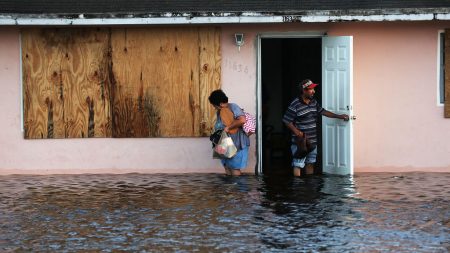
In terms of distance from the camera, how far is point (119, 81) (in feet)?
57.2

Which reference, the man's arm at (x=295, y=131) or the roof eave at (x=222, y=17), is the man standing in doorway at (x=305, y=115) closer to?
the man's arm at (x=295, y=131)

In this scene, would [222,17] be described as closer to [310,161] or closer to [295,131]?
[295,131]

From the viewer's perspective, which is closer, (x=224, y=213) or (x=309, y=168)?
(x=224, y=213)

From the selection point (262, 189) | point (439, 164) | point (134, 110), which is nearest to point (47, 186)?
point (134, 110)

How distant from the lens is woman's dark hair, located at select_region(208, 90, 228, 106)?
16.2 m

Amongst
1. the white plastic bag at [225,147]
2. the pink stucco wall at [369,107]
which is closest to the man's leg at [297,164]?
the pink stucco wall at [369,107]

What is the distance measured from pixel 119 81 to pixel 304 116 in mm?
3136

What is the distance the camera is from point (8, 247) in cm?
1100

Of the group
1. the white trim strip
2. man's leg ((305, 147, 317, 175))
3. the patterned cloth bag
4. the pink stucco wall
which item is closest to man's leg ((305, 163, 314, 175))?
man's leg ((305, 147, 317, 175))

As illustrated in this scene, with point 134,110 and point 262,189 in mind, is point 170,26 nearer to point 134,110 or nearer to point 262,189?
point 134,110

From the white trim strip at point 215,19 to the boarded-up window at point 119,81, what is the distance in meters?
0.75

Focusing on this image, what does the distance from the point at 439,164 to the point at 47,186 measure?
6.38 metres

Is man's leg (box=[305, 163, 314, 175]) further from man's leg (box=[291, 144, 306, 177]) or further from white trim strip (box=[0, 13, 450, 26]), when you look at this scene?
white trim strip (box=[0, 13, 450, 26])

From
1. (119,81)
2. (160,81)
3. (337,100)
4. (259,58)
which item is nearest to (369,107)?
(337,100)
